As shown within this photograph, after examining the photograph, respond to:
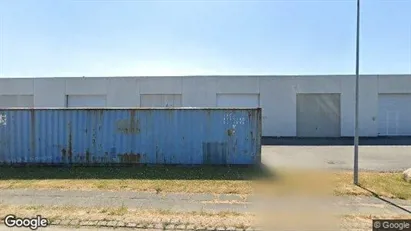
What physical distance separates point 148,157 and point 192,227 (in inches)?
A: 260

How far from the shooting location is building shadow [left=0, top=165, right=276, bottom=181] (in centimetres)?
970

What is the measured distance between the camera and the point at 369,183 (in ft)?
29.4

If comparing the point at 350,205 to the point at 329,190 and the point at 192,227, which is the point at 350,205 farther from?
the point at 192,227

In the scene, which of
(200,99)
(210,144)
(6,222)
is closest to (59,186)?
(6,222)

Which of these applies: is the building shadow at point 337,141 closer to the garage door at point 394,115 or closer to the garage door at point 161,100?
the garage door at point 394,115

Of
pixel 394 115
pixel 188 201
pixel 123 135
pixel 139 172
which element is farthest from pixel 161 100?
pixel 188 201

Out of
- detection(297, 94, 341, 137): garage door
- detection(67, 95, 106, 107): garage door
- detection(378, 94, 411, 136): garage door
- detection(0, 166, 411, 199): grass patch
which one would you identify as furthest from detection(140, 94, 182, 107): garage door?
detection(378, 94, 411, 136): garage door

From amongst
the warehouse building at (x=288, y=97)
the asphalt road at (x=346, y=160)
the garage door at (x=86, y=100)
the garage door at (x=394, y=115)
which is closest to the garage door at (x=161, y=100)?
the warehouse building at (x=288, y=97)

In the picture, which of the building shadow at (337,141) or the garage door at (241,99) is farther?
the garage door at (241,99)

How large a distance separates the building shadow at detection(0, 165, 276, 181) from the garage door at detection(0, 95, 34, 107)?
16203mm

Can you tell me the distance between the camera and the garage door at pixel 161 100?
24844 millimetres

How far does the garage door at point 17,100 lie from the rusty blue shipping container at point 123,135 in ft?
50.5

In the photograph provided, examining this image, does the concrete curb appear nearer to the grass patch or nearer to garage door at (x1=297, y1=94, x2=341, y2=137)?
the grass patch

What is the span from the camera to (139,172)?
10.5 m
